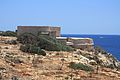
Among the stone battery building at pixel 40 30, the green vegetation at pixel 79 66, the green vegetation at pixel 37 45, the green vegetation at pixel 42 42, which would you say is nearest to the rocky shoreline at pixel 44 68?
the green vegetation at pixel 79 66

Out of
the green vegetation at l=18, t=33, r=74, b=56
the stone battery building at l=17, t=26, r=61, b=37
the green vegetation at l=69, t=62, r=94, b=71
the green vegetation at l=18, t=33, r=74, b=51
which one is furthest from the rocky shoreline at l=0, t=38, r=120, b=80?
the stone battery building at l=17, t=26, r=61, b=37

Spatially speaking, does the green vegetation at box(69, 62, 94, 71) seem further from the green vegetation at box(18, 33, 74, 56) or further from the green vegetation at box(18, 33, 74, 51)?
the green vegetation at box(18, 33, 74, 51)

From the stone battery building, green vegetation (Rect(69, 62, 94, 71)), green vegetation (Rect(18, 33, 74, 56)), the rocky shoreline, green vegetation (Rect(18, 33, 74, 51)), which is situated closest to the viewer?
the rocky shoreline

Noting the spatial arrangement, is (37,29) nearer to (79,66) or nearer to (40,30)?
(40,30)

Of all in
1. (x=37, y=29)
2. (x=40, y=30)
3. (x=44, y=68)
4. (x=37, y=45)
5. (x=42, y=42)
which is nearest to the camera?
(x=44, y=68)

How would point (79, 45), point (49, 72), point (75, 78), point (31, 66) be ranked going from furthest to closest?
point (79, 45) < point (31, 66) < point (49, 72) < point (75, 78)

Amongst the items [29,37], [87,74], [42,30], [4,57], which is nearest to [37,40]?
[29,37]

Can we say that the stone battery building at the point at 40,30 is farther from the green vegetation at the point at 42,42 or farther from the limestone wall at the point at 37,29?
the green vegetation at the point at 42,42

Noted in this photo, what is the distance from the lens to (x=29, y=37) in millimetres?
27500

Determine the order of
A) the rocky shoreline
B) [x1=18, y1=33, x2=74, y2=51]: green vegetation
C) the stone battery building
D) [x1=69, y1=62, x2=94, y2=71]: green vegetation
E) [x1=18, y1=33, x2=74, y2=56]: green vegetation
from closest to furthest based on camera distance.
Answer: the rocky shoreline → [x1=69, y1=62, x2=94, y2=71]: green vegetation → [x1=18, y1=33, x2=74, y2=56]: green vegetation → [x1=18, y1=33, x2=74, y2=51]: green vegetation → the stone battery building

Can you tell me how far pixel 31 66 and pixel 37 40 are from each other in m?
8.49

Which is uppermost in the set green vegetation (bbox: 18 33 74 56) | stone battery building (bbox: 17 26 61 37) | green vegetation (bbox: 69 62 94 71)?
stone battery building (bbox: 17 26 61 37)

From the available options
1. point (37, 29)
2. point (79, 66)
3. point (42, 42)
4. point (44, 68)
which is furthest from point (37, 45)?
point (44, 68)

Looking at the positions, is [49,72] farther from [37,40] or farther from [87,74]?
[37,40]
